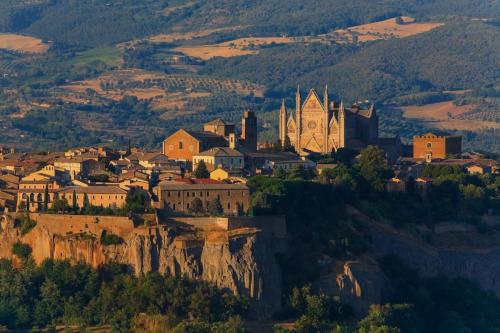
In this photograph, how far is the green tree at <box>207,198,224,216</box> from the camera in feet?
187

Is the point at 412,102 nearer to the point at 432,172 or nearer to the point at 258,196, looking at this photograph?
the point at 432,172

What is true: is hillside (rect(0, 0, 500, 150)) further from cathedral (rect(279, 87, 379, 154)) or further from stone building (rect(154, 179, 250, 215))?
stone building (rect(154, 179, 250, 215))

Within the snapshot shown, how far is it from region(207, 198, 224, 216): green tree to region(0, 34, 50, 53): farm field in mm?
128403

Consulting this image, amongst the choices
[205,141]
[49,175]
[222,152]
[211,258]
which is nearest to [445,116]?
[205,141]

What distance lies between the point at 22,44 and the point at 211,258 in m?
138

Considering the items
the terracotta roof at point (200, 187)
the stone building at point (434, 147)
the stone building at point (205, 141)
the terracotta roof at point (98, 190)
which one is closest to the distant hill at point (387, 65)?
the stone building at point (434, 147)

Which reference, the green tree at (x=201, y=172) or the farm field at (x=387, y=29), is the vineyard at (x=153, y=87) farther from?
the green tree at (x=201, y=172)

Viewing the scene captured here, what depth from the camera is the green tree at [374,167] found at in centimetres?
6606

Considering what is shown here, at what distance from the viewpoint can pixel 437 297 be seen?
61344mm

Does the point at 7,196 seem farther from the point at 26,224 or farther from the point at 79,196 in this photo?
the point at 26,224

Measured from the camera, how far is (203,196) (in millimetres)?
57750

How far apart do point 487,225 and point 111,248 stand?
17.9m

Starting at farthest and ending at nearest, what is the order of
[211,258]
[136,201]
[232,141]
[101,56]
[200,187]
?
[101,56]
[232,141]
[200,187]
[136,201]
[211,258]

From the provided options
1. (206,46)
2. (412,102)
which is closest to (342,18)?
(206,46)
